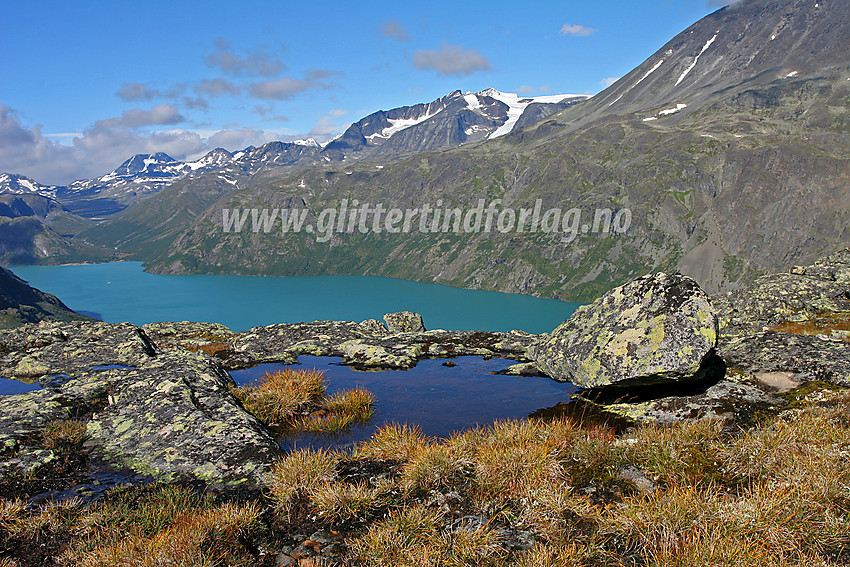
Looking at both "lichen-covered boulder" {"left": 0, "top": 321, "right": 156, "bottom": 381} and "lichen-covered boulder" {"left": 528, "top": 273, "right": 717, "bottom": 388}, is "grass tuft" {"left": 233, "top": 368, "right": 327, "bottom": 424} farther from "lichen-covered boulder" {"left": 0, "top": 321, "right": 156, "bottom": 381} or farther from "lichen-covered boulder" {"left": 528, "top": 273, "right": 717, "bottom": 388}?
"lichen-covered boulder" {"left": 528, "top": 273, "right": 717, "bottom": 388}

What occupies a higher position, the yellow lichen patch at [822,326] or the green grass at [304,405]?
the yellow lichen patch at [822,326]

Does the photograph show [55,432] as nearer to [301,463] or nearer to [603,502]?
[301,463]

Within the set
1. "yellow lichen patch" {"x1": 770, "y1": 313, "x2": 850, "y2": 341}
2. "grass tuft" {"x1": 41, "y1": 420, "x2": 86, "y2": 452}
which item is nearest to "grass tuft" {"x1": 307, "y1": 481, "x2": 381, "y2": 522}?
"grass tuft" {"x1": 41, "y1": 420, "x2": 86, "y2": 452}

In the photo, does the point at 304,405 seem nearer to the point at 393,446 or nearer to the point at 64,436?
the point at 393,446

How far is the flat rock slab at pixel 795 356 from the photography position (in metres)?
12.7

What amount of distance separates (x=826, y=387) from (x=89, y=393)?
1962 centimetres

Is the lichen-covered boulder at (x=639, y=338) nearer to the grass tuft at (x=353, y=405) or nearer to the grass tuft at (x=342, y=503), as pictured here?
the grass tuft at (x=353, y=405)

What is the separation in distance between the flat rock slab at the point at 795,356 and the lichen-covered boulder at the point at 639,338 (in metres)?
3.40

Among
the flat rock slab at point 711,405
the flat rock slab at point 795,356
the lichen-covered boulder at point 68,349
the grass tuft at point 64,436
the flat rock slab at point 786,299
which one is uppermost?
the flat rock slab at point 786,299

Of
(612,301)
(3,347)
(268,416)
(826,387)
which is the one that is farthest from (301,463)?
(3,347)

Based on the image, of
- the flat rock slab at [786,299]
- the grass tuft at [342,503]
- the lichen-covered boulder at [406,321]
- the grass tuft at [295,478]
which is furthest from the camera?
the lichen-covered boulder at [406,321]

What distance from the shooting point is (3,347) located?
65.4 feet

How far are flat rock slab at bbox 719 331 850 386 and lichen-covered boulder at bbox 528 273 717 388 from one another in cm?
340

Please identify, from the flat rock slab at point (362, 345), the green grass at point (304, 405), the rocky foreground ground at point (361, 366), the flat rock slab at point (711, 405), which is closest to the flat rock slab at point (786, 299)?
the rocky foreground ground at point (361, 366)
